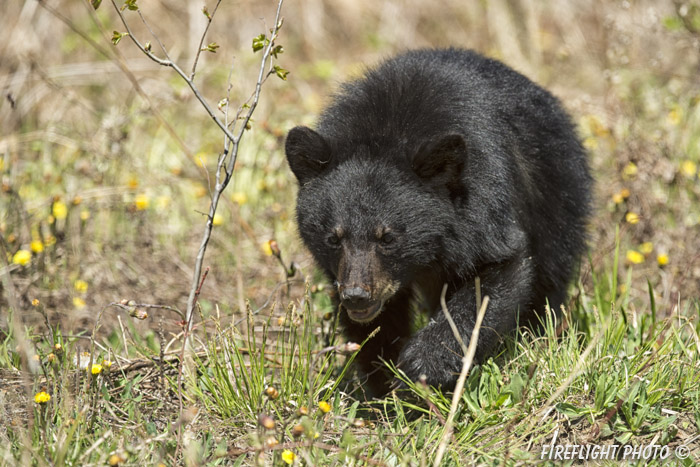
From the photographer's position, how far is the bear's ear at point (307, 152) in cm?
369

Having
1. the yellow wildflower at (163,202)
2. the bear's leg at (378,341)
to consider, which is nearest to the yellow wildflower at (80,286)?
the yellow wildflower at (163,202)

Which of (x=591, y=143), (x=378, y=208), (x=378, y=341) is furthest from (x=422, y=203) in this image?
(x=591, y=143)

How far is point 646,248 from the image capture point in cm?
527

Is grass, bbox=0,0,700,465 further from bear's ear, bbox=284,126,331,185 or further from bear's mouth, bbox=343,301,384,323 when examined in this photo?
bear's ear, bbox=284,126,331,185

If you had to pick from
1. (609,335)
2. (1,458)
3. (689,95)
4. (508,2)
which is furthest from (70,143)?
(508,2)

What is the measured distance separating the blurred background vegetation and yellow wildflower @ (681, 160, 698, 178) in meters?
0.02

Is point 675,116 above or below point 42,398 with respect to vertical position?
above

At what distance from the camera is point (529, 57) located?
9703mm

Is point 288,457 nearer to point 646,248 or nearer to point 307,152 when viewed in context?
point 307,152

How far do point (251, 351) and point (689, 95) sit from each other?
5.36 metres

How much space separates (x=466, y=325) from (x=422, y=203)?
64 cm

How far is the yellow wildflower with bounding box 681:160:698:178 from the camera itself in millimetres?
5773

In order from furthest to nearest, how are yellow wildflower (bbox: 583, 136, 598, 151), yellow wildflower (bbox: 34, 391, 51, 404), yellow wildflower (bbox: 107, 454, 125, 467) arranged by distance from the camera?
yellow wildflower (bbox: 583, 136, 598, 151) < yellow wildflower (bbox: 34, 391, 51, 404) < yellow wildflower (bbox: 107, 454, 125, 467)

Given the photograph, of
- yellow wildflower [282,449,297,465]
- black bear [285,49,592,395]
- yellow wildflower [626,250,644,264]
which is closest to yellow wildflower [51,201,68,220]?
black bear [285,49,592,395]
